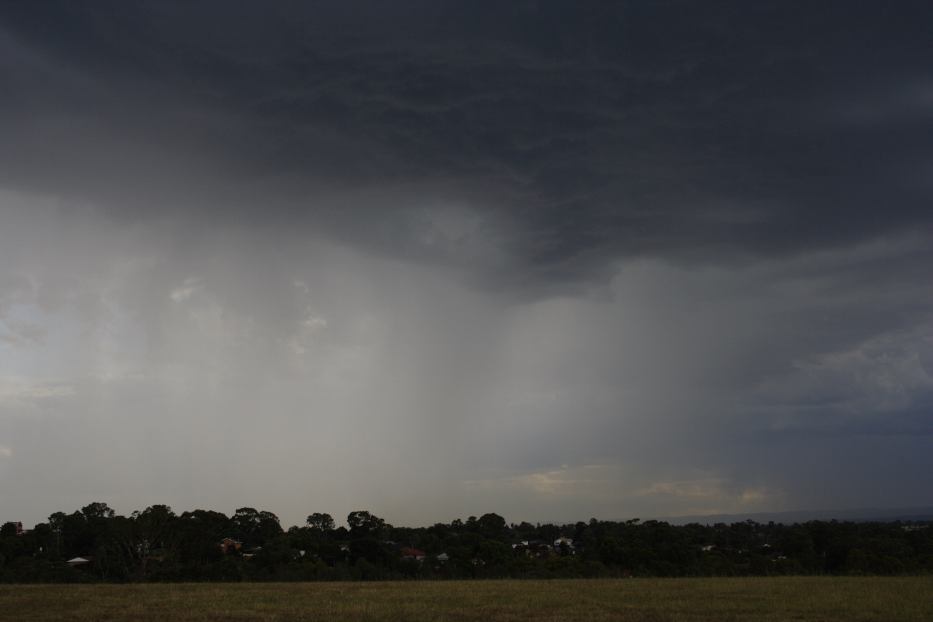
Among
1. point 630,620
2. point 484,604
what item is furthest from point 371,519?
point 630,620

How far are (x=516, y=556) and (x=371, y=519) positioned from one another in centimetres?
4236

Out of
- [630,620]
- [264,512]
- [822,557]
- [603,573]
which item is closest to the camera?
[630,620]

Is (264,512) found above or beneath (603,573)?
above

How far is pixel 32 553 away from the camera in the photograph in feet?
260

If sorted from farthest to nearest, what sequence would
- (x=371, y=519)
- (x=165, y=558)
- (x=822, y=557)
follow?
1. (x=371, y=519)
2. (x=822, y=557)
3. (x=165, y=558)

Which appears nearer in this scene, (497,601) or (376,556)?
(497,601)

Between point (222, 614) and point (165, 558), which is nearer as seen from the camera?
point (222, 614)

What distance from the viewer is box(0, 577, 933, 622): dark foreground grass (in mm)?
28641

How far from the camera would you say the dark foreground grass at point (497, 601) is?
1128 inches

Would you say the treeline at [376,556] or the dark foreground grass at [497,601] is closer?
the dark foreground grass at [497,601]

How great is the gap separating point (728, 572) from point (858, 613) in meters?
32.3

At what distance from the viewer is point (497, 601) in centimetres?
3441

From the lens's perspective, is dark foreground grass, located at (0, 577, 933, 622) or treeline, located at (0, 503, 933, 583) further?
treeline, located at (0, 503, 933, 583)

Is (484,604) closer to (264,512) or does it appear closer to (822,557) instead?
(822,557)
